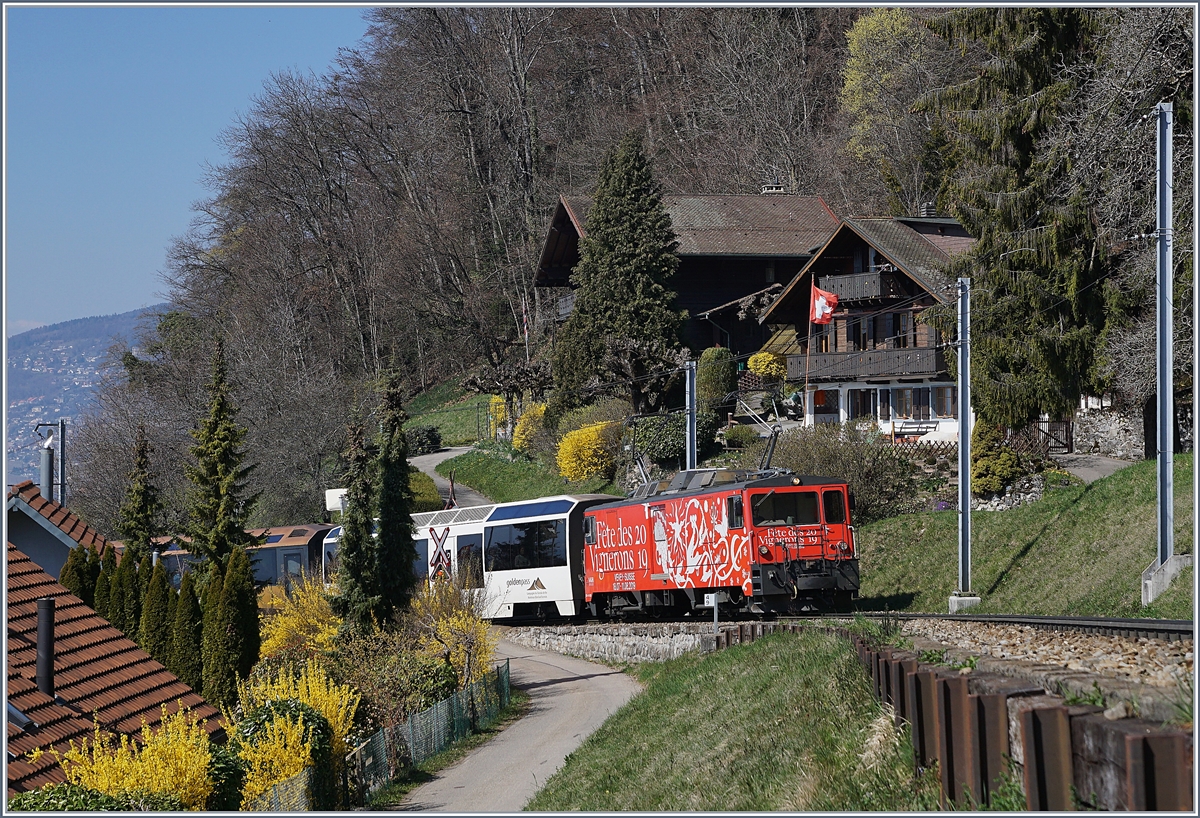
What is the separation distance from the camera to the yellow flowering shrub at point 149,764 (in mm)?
10812

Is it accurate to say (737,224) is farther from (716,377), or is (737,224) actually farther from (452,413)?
(452,413)

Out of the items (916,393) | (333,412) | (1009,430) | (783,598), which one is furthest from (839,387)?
(783,598)

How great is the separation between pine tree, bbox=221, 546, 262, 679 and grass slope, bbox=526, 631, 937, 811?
5.80 metres

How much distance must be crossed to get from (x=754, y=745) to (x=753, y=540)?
10881mm

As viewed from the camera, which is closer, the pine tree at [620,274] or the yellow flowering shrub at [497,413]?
the pine tree at [620,274]

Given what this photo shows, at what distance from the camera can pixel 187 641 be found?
19.5 meters

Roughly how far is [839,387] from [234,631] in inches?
1237

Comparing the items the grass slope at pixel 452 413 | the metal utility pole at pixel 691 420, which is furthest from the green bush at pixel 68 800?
the grass slope at pixel 452 413

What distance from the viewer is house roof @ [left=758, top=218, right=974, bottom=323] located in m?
41.3

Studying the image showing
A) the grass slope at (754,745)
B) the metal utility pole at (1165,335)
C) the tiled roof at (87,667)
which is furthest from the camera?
the metal utility pole at (1165,335)

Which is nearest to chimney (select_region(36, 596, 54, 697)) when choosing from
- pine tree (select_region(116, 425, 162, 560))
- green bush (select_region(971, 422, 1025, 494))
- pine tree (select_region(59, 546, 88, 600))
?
pine tree (select_region(59, 546, 88, 600))

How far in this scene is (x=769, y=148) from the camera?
225ft

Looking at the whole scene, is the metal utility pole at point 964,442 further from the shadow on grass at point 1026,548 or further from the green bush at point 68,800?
the green bush at point 68,800

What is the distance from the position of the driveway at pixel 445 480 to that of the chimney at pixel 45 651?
3988cm
